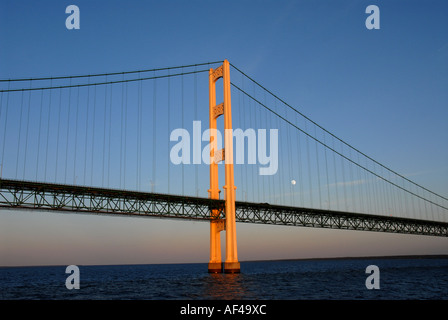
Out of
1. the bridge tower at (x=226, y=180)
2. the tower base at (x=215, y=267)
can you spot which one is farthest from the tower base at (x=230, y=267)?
the tower base at (x=215, y=267)

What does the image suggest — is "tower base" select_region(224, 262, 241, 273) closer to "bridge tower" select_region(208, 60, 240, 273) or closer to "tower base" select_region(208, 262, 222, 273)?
"bridge tower" select_region(208, 60, 240, 273)

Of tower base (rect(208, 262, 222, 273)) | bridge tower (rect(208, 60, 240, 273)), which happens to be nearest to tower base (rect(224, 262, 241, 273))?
bridge tower (rect(208, 60, 240, 273))

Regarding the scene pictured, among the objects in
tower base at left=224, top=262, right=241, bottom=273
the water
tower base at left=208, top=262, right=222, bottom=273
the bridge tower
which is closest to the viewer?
the water

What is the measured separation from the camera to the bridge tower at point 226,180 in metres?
45.9

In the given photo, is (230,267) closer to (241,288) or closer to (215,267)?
(215,267)

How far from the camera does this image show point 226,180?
46.8 meters

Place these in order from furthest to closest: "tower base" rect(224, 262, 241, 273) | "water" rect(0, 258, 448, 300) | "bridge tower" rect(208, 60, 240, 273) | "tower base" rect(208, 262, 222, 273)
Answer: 1. "tower base" rect(208, 262, 222, 273)
2. "tower base" rect(224, 262, 241, 273)
3. "bridge tower" rect(208, 60, 240, 273)
4. "water" rect(0, 258, 448, 300)

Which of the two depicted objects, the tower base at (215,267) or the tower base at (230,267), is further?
the tower base at (215,267)

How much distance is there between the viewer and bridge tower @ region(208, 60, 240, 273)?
45.9 metres

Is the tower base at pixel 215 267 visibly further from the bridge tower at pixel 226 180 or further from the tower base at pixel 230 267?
the tower base at pixel 230 267

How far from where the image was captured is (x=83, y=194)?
4306 centimetres

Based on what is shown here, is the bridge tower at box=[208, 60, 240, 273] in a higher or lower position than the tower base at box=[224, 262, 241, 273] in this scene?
higher
